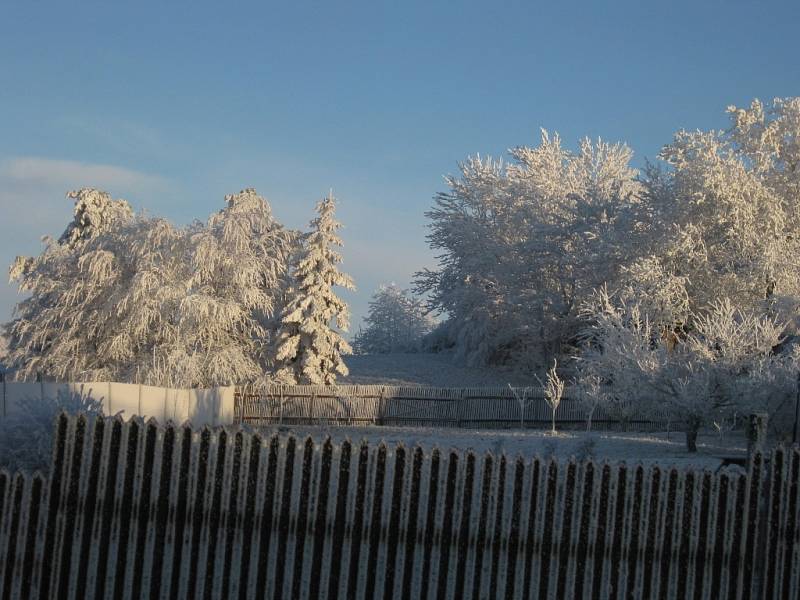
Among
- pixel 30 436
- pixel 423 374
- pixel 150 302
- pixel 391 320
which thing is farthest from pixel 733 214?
pixel 391 320

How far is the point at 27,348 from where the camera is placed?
123 ft

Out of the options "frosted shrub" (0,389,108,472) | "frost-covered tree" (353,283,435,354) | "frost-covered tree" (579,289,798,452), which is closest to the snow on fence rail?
"frosted shrub" (0,389,108,472)

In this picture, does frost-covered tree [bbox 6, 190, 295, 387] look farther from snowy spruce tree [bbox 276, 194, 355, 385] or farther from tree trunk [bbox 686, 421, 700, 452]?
tree trunk [bbox 686, 421, 700, 452]

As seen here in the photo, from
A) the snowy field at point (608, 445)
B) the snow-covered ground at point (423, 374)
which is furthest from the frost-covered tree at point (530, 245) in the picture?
the snowy field at point (608, 445)

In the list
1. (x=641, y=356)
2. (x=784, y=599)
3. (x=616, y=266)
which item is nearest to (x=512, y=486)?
(x=784, y=599)

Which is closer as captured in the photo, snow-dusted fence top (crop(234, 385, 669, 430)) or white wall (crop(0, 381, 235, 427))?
white wall (crop(0, 381, 235, 427))

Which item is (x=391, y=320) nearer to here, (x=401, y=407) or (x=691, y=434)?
(x=401, y=407)

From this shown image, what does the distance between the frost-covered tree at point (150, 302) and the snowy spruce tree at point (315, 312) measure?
2998mm

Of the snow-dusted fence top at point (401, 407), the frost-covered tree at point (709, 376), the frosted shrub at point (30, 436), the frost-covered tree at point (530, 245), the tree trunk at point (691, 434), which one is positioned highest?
the frost-covered tree at point (530, 245)

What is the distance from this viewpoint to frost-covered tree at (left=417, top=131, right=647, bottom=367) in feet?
153

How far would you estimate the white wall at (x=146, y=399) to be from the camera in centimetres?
2352

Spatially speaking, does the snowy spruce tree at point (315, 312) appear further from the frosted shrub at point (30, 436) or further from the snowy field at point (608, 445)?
the frosted shrub at point (30, 436)

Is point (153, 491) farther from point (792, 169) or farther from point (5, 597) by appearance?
point (792, 169)

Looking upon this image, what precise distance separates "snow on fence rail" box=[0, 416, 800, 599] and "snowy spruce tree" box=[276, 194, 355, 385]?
3256 centimetres
